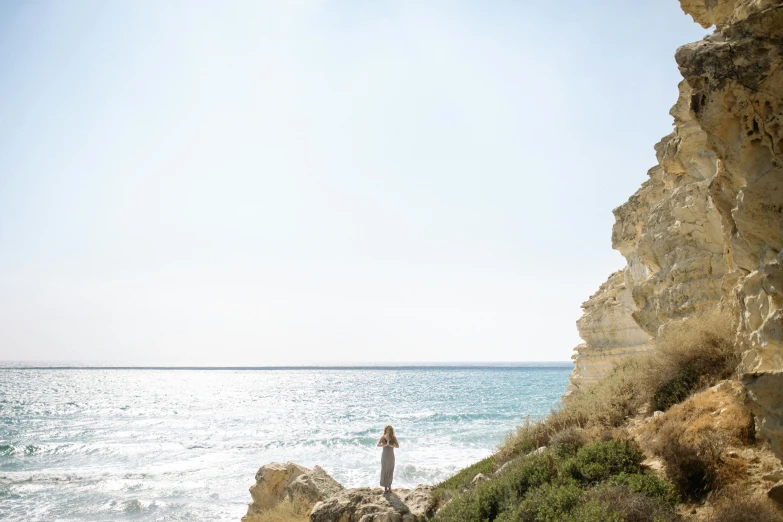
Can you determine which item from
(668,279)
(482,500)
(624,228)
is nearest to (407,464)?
(624,228)

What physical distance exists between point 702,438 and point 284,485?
36.0 ft

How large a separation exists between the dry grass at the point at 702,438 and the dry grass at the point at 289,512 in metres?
7.68

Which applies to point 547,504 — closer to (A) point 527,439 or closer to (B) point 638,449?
(B) point 638,449

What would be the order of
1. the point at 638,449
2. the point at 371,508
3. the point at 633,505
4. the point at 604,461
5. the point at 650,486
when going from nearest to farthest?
1. the point at 633,505
2. the point at 650,486
3. the point at 604,461
4. the point at 638,449
5. the point at 371,508

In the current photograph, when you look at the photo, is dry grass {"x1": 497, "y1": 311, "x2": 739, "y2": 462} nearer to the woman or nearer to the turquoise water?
the woman

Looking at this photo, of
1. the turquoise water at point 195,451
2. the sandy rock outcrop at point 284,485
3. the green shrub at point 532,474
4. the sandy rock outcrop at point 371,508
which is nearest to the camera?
the green shrub at point 532,474

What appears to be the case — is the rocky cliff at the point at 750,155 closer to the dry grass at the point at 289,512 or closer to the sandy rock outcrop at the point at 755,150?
the sandy rock outcrop at the point at 755,150

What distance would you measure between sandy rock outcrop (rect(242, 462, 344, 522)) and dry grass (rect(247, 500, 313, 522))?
272 millimetres

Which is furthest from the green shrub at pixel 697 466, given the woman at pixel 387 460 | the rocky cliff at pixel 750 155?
the woman at pixel 387 460

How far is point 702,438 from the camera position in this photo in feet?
21.9

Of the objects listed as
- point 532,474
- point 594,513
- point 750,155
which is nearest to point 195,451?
point 532,474

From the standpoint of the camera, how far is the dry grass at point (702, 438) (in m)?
6.34

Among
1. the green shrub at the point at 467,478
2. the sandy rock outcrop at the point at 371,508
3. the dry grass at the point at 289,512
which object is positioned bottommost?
the dry grass at the point at 289,512

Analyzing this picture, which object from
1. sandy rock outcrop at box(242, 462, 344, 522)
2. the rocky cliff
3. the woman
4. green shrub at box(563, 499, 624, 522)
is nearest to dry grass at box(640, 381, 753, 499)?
the rocky cliff
